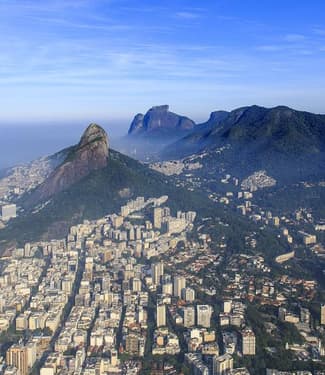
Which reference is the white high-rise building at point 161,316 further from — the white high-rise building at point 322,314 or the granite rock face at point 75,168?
the granite rock face at point 75,168

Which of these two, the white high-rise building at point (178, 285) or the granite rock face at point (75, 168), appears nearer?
the white high-rise building at point (178, 285)

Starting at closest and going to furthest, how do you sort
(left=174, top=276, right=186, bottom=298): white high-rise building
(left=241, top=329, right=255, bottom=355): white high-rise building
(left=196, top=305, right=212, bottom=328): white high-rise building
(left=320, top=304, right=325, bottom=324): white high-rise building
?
1. (left=241, top=329, right=255, bottom=355): white high-rise building
2. (left=196, top=305, right=212, bottom=328): white high-rise building
3. (left=320, top=304, right=325, bottom=324): white high-rise building
4. (left=174, top=276, right=186, bottom=298): white high-rise building

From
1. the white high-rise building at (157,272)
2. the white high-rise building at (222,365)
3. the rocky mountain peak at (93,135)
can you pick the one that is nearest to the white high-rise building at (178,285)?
the white high-rise building at (157,272)

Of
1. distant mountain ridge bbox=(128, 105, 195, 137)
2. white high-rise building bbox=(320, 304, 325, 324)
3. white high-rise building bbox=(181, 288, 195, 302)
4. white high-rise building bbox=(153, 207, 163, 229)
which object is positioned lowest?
white high-rise building bbox=(320, 304, 325, 324)

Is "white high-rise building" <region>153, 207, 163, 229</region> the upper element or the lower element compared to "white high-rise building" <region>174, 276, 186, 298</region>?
upper

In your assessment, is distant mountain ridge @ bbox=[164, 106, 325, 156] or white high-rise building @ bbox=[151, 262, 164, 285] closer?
white high-rise building @ bbox=[151, 262, 164, 285]

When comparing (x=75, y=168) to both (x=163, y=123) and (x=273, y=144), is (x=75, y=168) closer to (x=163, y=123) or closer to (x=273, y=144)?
(x=273, y=144)

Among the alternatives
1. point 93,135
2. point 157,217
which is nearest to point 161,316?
point 157,217

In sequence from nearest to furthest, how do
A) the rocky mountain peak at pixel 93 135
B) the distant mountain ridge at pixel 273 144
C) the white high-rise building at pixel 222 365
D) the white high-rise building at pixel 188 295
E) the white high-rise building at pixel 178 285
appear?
the white high-rise building at pixel 222 365
the white high-rise building at pixel 188 295
the white high-rise building at pixel 178 285
the rocky mountain peak at pixel 93 135
the distant mountain ridge at pixel 273 144

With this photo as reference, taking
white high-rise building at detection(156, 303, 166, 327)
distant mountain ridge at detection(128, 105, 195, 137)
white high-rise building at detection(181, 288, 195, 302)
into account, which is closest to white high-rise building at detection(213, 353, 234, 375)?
white high-rise building at detection(156, 303, 166, 327)

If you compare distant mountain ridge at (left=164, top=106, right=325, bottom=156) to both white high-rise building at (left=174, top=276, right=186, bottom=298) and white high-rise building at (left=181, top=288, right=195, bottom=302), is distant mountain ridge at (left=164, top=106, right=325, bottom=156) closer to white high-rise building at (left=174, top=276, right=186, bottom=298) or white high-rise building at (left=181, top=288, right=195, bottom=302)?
white high-rise building at (left=174, top=276, right=186, bottom=298)

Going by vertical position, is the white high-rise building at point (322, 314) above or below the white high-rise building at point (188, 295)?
below
